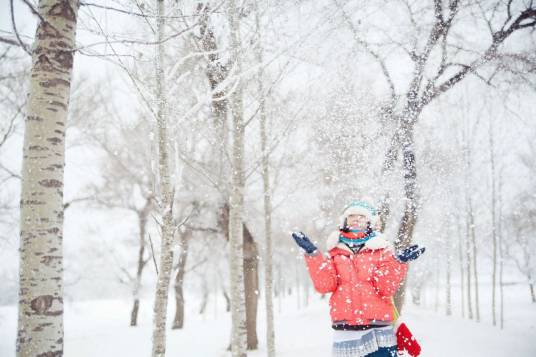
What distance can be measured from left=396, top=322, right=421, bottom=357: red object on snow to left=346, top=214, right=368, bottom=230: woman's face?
800 millimetres

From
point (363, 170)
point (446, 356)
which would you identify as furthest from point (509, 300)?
point (363, 170)

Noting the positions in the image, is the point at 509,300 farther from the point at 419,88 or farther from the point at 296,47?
the point at 296,47

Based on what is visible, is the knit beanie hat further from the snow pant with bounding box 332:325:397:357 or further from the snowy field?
the snowy field

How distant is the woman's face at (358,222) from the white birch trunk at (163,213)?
172cm

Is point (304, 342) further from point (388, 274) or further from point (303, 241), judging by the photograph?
point (303, 241)

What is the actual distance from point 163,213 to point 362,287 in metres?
1.96

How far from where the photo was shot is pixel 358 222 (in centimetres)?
278

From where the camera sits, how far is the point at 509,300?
2981 cm

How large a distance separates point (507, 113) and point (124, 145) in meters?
13.1

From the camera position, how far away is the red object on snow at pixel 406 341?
8.27 feet

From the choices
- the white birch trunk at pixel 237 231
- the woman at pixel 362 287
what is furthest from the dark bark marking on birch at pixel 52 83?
the white birch trunk at pixel 237 231

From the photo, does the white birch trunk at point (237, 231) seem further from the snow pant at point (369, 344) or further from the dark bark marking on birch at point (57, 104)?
the dark bark marking on birch at point (57, 104)

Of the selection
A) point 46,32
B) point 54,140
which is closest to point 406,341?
point 54,140

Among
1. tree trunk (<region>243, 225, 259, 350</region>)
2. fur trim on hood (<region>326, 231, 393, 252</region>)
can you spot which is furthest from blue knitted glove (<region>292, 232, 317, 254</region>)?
tree trunk (<region>243, 225, 259, 350</region>)
